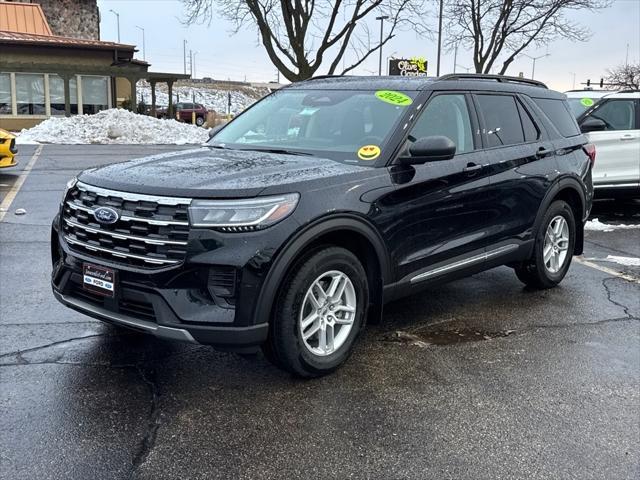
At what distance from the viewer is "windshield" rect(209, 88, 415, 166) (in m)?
4.39

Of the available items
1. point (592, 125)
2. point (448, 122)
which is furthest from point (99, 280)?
point (592, 125)

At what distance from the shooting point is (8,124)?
96.2 ft

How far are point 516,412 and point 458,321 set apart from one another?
61.6 inches

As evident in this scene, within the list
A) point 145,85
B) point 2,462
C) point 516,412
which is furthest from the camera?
point 145,85

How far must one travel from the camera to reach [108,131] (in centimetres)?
2505

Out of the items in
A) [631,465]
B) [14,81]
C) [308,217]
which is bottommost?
[631,465]

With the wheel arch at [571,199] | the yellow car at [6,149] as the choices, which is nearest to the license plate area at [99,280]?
the wheel arch at [571,199]

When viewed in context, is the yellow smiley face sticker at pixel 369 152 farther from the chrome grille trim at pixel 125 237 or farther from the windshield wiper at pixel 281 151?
the chrome grille trim at pixel 125 237

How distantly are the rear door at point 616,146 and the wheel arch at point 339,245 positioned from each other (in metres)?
7.24

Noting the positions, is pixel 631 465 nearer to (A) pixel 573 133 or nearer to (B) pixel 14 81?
(A) pixel 573 133

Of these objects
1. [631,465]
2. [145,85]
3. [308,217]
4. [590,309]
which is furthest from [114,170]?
[145,85]

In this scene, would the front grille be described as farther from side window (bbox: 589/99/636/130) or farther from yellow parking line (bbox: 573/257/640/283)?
side window (bbox: 589/99/636/130)

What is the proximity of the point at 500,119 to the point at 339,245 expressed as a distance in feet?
7.07

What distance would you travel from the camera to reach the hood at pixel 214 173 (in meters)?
3.50
